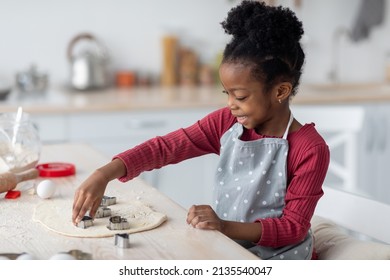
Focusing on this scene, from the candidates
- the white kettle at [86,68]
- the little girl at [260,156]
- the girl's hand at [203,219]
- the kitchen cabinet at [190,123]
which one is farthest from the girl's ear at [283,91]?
the white kettle at [86,68]

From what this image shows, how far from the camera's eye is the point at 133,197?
4.97 feet

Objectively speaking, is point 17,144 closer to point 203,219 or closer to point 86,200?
point 86,200

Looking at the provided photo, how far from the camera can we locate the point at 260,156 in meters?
1.49

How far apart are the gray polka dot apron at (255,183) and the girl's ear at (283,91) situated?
0.21 ft

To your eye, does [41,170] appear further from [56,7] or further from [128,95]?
[56,7]

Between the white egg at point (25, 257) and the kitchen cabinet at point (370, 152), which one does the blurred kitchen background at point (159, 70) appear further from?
the white egg at point (25, 257)

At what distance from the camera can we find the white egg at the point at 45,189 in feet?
4.92

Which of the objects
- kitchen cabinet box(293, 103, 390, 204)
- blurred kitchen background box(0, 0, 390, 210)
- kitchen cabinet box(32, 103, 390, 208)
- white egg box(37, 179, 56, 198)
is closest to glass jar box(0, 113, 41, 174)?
white egg box(37, 179, 56, 198)

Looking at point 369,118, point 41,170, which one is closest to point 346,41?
point 369,118

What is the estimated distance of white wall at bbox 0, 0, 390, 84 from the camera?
3436 millimetres

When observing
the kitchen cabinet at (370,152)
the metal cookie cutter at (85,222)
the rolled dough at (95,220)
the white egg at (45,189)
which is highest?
the white egg at (45,189)

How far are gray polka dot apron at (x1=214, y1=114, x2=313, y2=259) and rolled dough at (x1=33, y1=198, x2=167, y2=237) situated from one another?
7.7 inches

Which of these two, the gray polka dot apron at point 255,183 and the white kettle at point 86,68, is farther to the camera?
the white kettle at point 86,68

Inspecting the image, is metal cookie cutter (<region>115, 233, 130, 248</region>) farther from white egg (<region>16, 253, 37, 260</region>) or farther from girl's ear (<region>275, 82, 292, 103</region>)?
girl's ear (<region>275, 82, 292, 103</region>)
